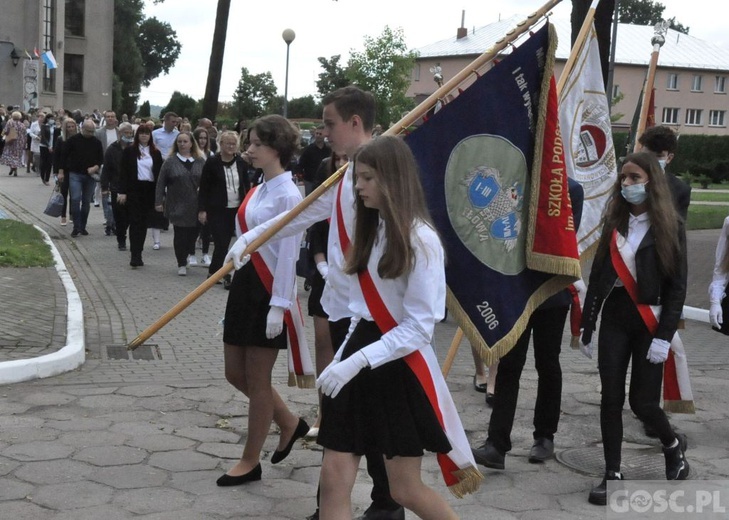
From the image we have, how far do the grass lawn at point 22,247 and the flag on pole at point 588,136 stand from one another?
7.93 meters

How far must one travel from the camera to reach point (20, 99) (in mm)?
52375

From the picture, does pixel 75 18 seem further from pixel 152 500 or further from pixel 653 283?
pixel 653 283

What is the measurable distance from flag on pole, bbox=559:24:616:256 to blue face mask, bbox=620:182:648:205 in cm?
139

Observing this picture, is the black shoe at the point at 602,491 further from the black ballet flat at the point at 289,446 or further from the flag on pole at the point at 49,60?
the flag on pole at the point at 49,60

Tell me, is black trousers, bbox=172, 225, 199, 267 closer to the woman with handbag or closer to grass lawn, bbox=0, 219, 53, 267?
grass lawn, bbox=0, 219, 53, 267

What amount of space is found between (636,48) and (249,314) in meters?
84.9

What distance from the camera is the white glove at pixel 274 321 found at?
4.94 m

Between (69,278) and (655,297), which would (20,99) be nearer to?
(69,278)

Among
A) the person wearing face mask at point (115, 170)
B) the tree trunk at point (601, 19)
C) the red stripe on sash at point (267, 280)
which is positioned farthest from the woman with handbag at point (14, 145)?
the red stripe on sash at point (267, 280)

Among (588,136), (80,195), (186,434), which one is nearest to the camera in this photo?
(186,434)

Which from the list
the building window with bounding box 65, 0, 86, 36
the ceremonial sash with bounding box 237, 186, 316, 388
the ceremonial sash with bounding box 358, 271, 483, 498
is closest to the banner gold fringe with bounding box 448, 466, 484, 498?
the ceremonial sash with bounding box 358, 271, 483, 498

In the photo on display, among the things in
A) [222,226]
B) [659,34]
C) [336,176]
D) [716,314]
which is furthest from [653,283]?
[222,226]

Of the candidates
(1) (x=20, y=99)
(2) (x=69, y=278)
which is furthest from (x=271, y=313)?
(1) (x=20, y=99)

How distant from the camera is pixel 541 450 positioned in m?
5.92
